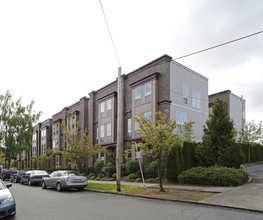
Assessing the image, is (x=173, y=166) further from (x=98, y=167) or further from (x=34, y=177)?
(x=98, y=167)

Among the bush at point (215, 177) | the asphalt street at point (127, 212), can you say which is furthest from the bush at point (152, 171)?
the asphalt street at point (127, 212)

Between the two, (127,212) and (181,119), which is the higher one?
(181,119)

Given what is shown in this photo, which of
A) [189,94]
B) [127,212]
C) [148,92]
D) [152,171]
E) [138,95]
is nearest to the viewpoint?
[127,212]

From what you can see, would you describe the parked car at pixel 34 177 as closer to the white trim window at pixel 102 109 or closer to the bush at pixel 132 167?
the bush at pixel 132 167

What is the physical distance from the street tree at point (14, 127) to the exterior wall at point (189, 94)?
30978mm

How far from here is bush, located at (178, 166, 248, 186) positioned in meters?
14.0

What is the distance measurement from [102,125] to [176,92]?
11.4 meters

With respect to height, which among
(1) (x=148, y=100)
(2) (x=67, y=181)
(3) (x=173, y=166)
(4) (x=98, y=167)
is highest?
(1) (x=148, y=100)

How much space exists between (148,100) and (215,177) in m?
11.4

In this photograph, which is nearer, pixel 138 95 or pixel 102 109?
pixel 138 95

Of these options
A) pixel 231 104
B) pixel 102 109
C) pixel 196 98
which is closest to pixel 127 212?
pixel 196 98

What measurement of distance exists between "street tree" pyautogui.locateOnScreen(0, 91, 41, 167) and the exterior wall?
102 ft

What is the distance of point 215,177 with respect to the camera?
1456 centimetres

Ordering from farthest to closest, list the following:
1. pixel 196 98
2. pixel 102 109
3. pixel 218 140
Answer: pixel 102 109 → pixel 196 98 → pixel 218 140
